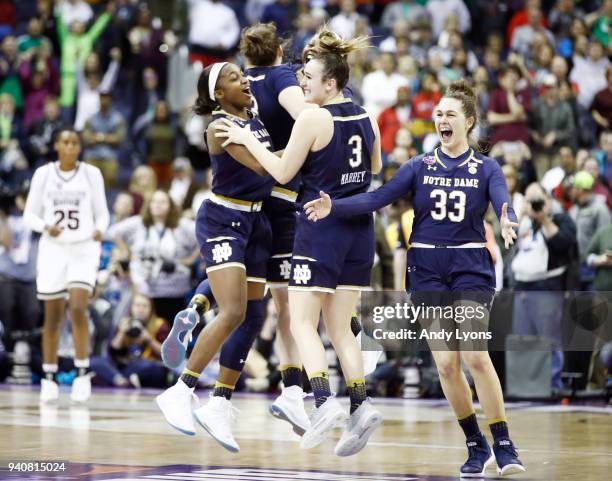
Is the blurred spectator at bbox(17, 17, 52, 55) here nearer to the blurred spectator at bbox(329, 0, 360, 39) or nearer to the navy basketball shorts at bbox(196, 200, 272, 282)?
the blurred spectator at bbox(329, 0, 360, 39)

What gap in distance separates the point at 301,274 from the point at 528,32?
12802 mm

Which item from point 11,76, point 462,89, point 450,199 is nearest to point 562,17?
point 11,76

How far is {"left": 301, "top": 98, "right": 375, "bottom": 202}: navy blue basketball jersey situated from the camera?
830 centimetres

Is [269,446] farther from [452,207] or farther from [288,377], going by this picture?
[452,207]

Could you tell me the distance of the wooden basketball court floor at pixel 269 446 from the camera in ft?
26.6

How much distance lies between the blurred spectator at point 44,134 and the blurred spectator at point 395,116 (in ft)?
16.5

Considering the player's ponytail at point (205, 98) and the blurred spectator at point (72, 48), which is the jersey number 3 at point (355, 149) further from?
the blurred spectator at point (72, 48)

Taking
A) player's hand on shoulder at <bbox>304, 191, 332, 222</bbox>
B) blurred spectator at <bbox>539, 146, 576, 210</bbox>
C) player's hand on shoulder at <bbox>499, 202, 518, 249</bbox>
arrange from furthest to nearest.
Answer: blurred spectator at <bbox>539, 146, 576, 210</bbox> → player's hand on shoulder at <bbox>304, 191, 332, 222</bbox> → player's hand on shoulder at <bbox>499, 202, 518, 249</bbox>

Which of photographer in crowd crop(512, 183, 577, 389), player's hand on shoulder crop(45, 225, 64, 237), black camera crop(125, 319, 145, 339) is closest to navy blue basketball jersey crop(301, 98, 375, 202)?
player's hand on shoulder crop(45, 225, 64, 237)

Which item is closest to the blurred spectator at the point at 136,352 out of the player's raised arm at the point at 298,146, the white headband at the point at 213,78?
the white headband at the point at 213,78

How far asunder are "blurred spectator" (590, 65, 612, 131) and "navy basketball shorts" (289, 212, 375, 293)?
10.3m

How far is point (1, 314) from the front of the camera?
16.3 m

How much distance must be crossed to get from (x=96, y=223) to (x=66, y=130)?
3.32 feet
